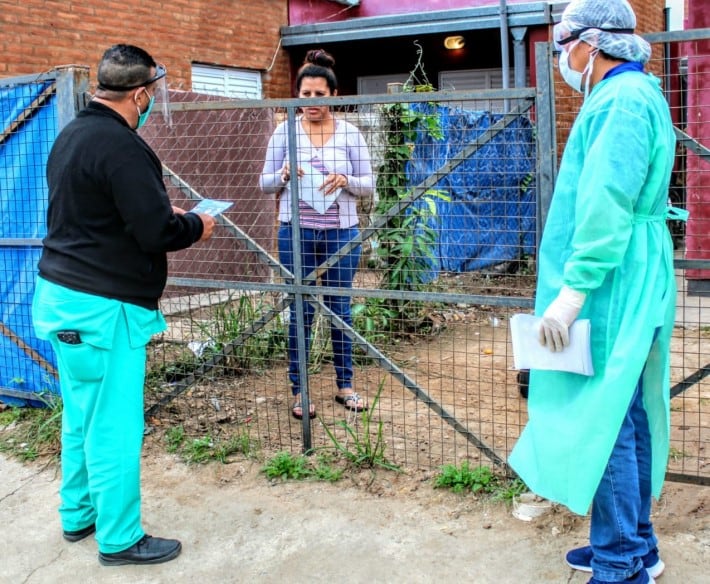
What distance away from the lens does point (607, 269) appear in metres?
2.55

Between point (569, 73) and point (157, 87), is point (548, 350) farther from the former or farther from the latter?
point (157, 87)

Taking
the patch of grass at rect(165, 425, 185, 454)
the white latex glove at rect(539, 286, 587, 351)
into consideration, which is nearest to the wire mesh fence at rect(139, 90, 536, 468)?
the patch of grass at rect(165, 425, 185, 454)

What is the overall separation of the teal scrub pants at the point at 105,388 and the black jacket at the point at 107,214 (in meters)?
0.08

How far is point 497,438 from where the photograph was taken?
4.44 metres

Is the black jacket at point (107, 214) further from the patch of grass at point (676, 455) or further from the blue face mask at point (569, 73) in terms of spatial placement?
the patch of grass at point (676, 455)

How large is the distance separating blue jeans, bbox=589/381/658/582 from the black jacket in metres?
1.76

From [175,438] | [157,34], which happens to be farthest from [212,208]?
[157,34]

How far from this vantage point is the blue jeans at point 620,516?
2.69 m

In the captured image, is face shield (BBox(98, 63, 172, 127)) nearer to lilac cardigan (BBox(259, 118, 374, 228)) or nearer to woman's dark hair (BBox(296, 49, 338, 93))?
lilac cardigan (BBox(259, 118, 374, 228))

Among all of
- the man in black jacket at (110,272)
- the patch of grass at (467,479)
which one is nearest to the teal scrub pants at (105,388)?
the man in black jacket at (110,272)

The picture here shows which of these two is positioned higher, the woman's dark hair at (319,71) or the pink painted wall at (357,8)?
the pink painted wall at (357,8)

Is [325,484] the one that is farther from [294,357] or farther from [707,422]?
[707,422]

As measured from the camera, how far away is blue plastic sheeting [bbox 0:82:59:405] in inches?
194

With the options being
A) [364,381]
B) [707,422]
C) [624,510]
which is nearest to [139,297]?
[624,510]
